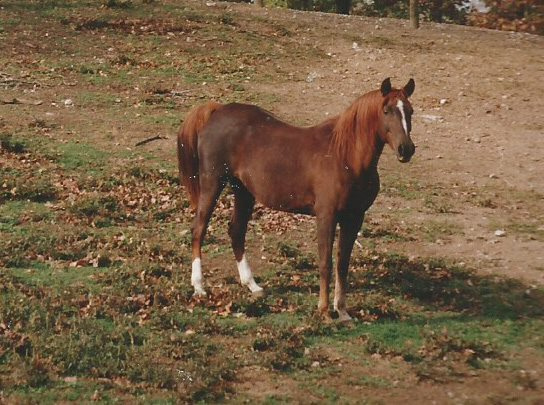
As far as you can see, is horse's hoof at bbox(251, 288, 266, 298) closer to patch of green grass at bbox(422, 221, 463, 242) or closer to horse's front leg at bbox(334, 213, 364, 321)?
horse's front leg at bbox(334, 213, 364, 321)

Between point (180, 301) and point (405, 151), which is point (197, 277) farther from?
point (405, 151)

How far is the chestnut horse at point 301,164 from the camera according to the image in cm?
914

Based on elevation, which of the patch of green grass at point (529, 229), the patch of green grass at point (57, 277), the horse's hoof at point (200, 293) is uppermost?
the patch of green grass at point (529, 229)

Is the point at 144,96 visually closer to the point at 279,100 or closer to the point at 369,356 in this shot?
the point at 279,100

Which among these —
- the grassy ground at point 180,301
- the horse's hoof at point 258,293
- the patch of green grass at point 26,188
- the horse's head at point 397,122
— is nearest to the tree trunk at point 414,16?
the grassy ground at point 180,301

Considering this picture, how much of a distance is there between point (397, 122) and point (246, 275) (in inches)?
119

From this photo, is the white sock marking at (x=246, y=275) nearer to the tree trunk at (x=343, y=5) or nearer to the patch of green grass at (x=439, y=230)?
the patch of green grass at (x=439, y=230)

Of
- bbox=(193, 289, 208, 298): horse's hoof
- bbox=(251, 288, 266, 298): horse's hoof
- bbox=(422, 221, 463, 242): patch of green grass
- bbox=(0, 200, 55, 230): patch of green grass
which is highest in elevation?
bbox=(422, 221, 463, 242): patch of green grass

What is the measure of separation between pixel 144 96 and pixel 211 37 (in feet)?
21.5

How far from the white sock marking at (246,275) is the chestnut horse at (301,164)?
0.01 meters

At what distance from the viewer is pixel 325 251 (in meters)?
9.45

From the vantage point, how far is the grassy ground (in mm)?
7863

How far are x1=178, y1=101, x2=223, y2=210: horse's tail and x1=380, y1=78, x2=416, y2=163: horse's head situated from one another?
8.61 ft

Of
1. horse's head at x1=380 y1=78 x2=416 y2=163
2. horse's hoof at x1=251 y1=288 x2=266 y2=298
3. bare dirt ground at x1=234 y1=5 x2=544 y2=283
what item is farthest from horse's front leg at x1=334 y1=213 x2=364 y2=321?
bare dirt ground at x1=234 y1=5 x2=544 y2=283
